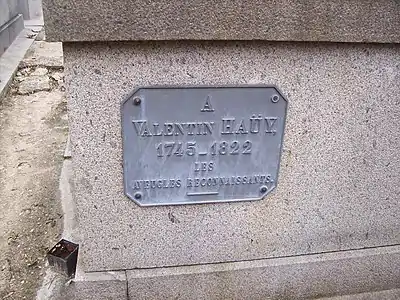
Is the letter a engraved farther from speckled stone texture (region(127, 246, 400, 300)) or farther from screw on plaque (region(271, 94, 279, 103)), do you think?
speckled stone texture (region(127, 246, 400, 300))

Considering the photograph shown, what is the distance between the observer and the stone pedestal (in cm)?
157

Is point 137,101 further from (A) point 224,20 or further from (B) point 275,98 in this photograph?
(B) point 275,98

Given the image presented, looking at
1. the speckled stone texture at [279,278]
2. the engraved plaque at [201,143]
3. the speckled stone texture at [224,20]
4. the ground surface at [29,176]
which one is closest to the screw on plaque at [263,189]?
the engraved plaque at [201,143]

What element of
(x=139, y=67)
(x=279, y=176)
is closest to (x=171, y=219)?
(x=279, y=176)

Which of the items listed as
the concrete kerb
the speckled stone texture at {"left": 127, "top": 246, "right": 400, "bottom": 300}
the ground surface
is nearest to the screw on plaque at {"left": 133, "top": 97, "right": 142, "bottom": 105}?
the speckled stone texture at {"left": 127, "top": 246, "right": 400, "bottom": 300}

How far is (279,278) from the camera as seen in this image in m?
2.16

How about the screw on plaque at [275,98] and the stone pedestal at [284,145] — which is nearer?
the stone pedestal at [284,145]

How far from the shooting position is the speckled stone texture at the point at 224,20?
1.47m

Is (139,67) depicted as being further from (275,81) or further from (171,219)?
(171,219)

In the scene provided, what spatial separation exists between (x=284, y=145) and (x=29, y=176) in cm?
205

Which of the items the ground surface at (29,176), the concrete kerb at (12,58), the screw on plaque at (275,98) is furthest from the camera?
the concrete kerb at (12,58)

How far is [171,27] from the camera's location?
1534mm

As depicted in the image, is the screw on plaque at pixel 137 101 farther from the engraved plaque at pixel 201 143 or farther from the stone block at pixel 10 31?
the stone block at pixel 10 31

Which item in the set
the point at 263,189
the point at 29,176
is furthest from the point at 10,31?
the point at 263,189
